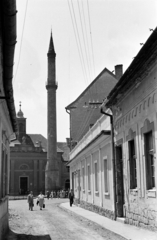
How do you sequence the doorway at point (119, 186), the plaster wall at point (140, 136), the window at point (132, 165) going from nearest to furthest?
the plaster wall at point (140, 136) < the window at point (132, 165) < the doorway at point (119, 186)

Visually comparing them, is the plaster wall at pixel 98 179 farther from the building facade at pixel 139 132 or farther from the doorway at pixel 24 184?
the doorway at pixel 24 184

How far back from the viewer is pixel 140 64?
10484 mm

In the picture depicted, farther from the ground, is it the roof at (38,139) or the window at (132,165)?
the roof at (38,139)

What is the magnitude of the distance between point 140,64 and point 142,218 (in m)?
4.77

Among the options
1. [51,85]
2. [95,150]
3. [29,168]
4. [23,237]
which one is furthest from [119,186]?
[29,168]

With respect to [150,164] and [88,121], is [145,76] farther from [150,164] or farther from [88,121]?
[88,121]

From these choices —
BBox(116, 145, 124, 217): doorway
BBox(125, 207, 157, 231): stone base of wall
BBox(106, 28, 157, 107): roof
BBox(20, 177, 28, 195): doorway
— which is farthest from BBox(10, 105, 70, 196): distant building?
BBox(106, 28, 157, 107): roof

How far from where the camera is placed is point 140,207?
1169 centimetres

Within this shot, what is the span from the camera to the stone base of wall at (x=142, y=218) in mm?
10452

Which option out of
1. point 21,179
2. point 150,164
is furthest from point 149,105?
point 21,179

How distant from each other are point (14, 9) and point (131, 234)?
23.9 ft

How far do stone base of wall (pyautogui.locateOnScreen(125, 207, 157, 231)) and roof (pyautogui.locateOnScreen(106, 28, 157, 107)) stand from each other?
4018mm

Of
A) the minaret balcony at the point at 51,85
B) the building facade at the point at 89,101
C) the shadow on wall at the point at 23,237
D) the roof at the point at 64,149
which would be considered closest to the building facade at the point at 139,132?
the shadow on wall at the point at 23,237

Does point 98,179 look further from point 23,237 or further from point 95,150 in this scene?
point 23,237
